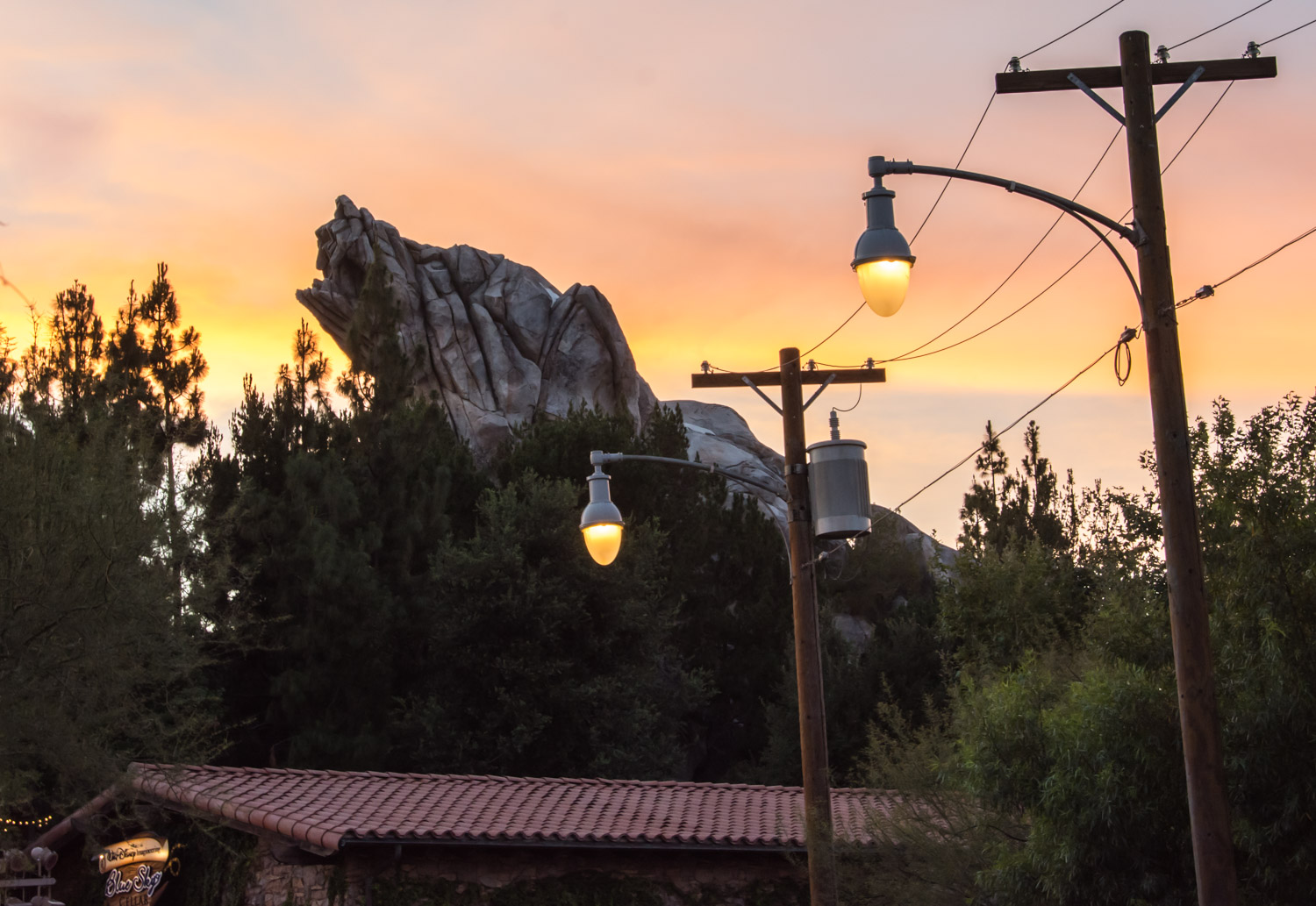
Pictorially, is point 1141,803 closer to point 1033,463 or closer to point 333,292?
point 1033,463

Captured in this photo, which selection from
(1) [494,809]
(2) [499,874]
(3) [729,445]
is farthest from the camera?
(3) [729,445]

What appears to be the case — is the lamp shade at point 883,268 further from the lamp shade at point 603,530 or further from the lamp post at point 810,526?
the lamp shade at point 603,530

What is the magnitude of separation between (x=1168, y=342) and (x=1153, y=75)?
6.48ft

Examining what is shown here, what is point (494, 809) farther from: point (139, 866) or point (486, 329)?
point (486, 329)

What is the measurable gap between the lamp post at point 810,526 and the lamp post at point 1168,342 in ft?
10.7

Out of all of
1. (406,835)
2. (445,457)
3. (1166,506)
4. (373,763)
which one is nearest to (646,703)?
(373,763)

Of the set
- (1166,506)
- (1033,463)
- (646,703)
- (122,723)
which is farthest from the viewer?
(1033,463)

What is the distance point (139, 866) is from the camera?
19.0 metres

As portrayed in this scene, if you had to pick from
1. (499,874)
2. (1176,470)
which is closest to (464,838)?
(499,874)

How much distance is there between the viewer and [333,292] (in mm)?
50125

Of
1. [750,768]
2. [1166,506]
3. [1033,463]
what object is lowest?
[750,768]

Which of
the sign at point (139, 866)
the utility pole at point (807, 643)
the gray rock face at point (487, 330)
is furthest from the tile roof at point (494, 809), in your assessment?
the gray rock face at point (487, 330)

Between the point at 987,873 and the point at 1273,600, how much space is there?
11.9ft

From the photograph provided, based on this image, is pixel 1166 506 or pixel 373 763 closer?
pixel 1166 506
